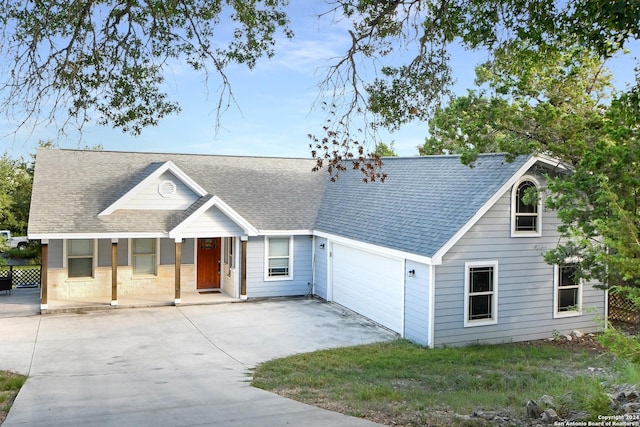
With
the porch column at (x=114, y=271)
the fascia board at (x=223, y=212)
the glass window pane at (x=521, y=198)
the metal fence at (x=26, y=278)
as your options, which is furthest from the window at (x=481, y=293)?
the metal fence at (x=26, y=278)

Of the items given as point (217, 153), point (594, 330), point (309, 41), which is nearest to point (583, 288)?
point (594, 330)

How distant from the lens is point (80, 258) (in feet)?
65.1

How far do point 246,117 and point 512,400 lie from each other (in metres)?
6.09

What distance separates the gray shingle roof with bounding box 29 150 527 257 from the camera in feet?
52.9

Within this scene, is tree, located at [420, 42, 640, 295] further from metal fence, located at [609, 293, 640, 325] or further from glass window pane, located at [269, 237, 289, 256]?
glass window pane, located at [269, 237, 289, 256]

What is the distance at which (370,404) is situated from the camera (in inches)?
356

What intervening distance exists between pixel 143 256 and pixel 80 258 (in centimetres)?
212

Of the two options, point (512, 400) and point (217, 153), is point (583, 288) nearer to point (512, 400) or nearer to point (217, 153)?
point (512, 400)

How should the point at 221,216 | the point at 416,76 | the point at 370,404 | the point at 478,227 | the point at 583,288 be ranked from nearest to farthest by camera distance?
the point at 370,404, the point at 416,76, the point at 478,227, the point at 583,288, the point at 221,216

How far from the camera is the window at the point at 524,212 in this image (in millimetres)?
15648

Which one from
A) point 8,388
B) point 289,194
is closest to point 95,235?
point 289,194

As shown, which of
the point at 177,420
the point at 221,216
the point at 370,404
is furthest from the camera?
the point at 221,216

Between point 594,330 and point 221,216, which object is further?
point 221,216

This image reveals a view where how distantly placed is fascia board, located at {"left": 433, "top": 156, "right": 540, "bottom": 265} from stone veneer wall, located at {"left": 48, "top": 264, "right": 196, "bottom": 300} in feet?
35.1
